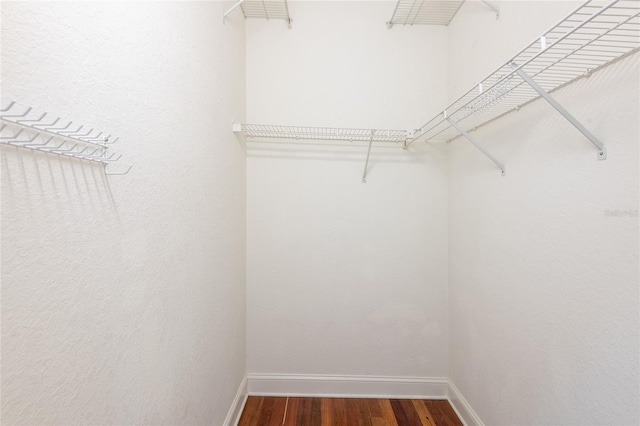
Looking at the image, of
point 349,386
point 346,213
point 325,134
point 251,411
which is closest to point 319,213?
point 346,213

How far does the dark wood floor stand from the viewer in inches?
69.4

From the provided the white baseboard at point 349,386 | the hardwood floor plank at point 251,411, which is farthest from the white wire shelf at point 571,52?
the hardwood floor plank at point 251,411

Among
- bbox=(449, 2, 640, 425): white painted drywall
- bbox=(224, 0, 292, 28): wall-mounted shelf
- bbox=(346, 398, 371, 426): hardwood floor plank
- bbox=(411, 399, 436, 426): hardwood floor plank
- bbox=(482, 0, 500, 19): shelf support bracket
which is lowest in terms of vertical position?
bbox=(411, 399, 436, 426): hardwood floor plank

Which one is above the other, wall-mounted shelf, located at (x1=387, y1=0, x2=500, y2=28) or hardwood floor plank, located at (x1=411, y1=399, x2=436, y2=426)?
wall-mounted shelf, located at (x1=387, y1=0, x2=500, y2=28)

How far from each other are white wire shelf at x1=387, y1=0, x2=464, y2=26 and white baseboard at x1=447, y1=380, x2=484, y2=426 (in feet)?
8.07

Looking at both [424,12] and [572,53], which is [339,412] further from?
[424,12]

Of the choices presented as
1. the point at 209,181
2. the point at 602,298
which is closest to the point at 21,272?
the point at 209,181

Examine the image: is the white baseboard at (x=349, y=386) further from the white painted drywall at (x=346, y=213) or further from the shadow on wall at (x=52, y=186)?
the shadow on wall at (x=52, y=186)

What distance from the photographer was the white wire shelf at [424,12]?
179 centimetres

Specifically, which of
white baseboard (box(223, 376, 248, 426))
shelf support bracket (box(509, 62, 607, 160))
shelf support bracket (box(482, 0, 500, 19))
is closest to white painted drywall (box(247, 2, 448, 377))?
white baseboard (box(223, 376, 248, 426))

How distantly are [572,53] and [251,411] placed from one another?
231 centimetres

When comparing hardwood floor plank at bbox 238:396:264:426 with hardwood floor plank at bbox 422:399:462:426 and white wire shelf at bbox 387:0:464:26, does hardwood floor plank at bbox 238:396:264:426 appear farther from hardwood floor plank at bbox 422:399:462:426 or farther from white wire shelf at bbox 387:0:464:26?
white wire shelf at bbox 387:0:464:26

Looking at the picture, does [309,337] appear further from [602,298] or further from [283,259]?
[602,298]

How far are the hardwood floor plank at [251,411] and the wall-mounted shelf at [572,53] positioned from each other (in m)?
2.02
